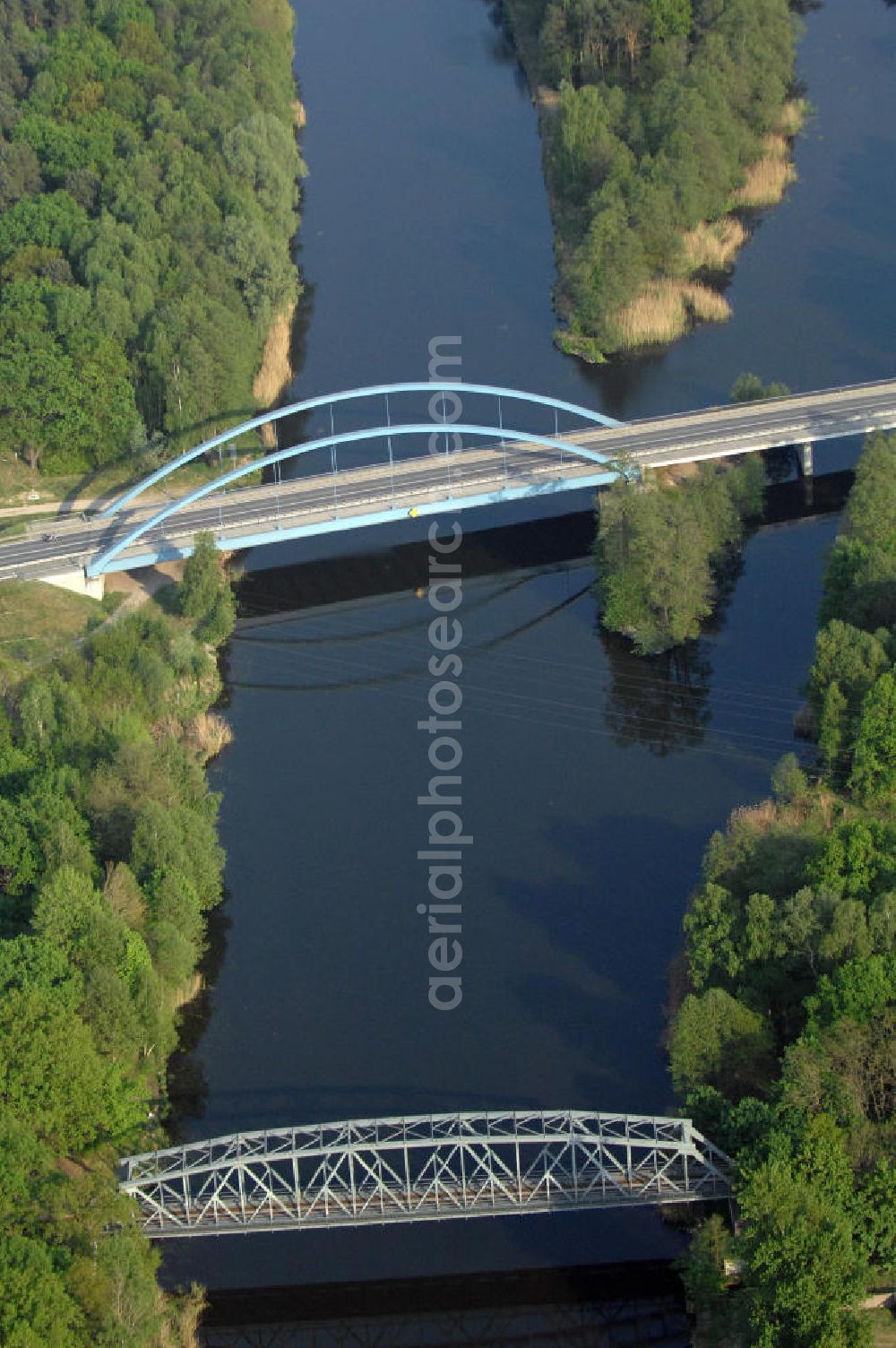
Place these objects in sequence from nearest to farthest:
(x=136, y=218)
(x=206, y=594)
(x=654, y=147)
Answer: (x=206, y=594) < (x=136, y=218) < (x=654, y=147)

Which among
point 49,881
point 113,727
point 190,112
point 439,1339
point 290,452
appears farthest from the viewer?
point 190,112

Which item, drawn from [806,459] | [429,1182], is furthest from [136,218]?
[429,1182]

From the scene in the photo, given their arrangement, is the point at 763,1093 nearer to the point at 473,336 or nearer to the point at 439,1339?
the point at 439,1339

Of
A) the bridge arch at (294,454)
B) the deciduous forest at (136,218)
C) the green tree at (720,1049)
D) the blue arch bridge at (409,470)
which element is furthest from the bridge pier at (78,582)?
the green tree at (720,1049)

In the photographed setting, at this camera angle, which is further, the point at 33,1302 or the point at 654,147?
the point at 654,147

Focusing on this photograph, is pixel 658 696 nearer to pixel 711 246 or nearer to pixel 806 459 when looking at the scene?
pixel 806 459

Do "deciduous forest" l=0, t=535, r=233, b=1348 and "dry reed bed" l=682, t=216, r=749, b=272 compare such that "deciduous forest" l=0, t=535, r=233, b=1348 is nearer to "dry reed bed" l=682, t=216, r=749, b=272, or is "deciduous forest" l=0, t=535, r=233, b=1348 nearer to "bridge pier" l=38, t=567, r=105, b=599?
"bridge pier" l=38, t=567, r=105, b=599

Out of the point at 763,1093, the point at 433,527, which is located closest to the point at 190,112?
the point at 433,527

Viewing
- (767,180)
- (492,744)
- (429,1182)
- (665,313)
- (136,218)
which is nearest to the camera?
(429,1182)

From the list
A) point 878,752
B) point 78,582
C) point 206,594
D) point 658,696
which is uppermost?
point 78,582
